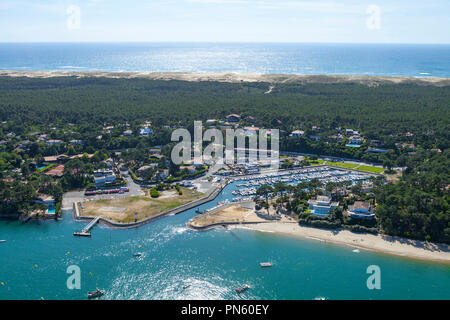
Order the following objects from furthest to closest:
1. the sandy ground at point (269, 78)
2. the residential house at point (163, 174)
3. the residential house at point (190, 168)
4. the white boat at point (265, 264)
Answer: the sandy ground at point (269, 78)
the residential house at point (190, 168)
the residential house at point (163, 174)
the white boat at point (265, 264)

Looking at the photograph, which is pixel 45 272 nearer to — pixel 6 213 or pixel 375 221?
pixel 6 213

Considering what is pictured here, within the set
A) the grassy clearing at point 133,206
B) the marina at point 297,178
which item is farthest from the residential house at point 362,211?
the grassy clearing at point 133,206

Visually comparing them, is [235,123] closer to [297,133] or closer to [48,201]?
[297,133]

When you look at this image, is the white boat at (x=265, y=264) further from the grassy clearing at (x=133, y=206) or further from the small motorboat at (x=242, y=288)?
the grassy clearing at (x=133, y=206)

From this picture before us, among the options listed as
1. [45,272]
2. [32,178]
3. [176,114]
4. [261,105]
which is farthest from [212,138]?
[45,272]

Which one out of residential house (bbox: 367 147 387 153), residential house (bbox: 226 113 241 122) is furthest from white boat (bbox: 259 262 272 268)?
residential house (bbox: 226 113 241 122)

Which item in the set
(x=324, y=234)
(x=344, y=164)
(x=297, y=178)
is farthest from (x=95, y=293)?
(x=344, y=164)
